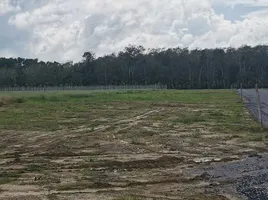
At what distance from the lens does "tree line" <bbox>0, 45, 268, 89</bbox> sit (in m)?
128

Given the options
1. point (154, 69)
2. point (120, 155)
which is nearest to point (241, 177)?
point (120, 155)

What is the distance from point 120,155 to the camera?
17.0 meters

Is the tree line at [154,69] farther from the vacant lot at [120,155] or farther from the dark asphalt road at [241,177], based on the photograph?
the dark asphalt road at [241,177]

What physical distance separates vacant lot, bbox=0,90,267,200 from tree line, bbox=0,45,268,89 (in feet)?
318

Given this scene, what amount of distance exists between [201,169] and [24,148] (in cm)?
783

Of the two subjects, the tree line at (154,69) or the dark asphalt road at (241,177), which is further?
the tree line at (154,69)

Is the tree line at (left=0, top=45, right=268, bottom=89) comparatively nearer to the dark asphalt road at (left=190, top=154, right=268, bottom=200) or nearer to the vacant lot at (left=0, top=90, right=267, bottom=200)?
the vacant lot at (left=0, top=90, right=267, bottom=200)

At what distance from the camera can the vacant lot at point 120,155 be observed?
11.3 m

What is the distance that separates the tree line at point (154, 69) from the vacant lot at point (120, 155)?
96.9 m

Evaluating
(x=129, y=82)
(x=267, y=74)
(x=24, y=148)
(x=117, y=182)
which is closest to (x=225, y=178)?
(x=117, y=182)

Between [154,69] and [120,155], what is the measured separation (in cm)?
12338

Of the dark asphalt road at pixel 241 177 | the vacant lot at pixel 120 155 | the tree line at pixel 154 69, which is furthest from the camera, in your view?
the tree line at pixel 154 69

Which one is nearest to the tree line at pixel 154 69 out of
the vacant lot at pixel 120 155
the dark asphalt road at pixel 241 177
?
the vacant lot at pixel 120 155

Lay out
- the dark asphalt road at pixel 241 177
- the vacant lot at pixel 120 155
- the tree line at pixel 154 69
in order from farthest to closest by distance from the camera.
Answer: the tree line at pixel 154 69, the vacant lot at pixel 120 155, the dark asphalt road at pixel 241 177
